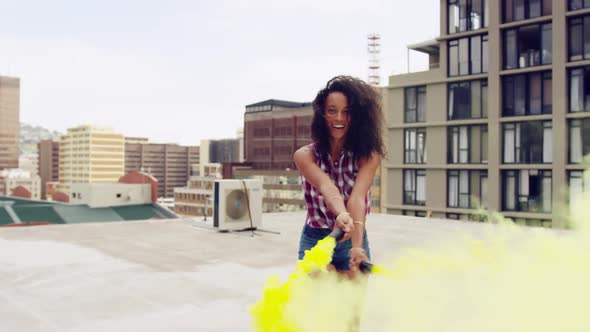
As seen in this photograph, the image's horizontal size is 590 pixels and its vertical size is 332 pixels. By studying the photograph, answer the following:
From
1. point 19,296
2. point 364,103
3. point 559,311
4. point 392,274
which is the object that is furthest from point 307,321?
point 19,296

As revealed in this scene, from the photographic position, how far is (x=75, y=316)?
19.9 ft

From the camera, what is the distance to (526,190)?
31531 millimetres

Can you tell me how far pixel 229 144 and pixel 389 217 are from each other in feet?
563

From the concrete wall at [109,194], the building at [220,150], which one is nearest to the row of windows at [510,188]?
the concrete wall at [109,194]

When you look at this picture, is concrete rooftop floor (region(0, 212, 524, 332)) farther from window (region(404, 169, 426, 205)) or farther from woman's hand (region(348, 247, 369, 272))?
window (region(404, 169, 426, 205))

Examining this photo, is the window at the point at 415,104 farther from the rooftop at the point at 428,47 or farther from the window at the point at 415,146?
the rooftop at the point at 428,47

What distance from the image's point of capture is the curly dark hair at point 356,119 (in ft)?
10.4

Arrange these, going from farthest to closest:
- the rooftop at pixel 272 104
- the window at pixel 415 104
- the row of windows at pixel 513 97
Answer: the rooftop at pixel 272 104, the window at pixel 415 104, the row of windows at pixel 513 97

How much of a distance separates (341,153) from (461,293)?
147 cm

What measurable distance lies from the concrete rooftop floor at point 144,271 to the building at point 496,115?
18.1m

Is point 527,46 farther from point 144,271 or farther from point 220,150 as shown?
point 220,150

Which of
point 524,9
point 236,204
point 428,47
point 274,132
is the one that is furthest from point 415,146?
point 274,132

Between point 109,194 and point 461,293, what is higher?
point 461,293

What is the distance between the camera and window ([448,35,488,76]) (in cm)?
3394
